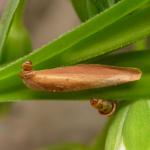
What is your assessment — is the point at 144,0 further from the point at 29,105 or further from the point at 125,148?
the point at 29,105

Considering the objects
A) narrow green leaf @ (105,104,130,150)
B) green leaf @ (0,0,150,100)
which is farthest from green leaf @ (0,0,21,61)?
narrow green leaf @ (105,104,130,150)

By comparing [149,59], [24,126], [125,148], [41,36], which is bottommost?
[125,148]

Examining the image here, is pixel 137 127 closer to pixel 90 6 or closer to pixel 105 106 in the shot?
pixel 105 106

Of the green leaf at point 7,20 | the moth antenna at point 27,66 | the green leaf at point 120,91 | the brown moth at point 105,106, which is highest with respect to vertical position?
the green leaf at point 7,20

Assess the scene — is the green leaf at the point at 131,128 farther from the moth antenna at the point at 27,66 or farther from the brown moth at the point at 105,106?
the moth antenna at the point at 27,66

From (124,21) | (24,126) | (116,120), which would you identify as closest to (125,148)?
(116,120)

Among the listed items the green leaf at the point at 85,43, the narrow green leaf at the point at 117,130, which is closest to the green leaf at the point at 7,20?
the green leaf at the point at 85,43

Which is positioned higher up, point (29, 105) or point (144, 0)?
point (29, 105)

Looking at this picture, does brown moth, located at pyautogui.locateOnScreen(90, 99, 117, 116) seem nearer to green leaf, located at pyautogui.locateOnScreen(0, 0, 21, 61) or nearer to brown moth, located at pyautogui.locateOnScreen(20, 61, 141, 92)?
brown moth, located at pyautogui.locateOnScreen(20, 61, 141, 92)
